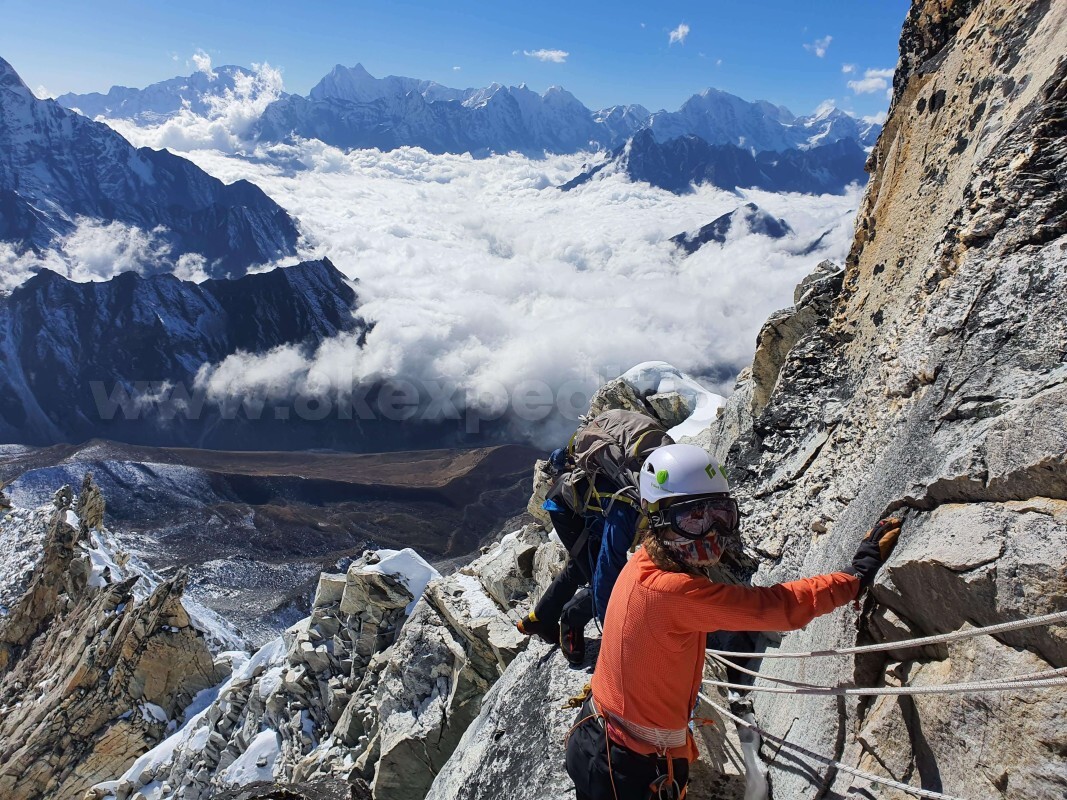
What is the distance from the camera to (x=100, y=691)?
33562 millimetres

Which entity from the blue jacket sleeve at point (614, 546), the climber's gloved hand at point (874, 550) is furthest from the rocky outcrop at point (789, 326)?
the climber's gloved hand at point (874, 550)

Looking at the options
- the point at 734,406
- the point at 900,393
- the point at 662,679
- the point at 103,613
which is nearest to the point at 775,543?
the point at 900,393

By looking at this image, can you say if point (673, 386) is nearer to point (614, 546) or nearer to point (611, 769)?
point (614, 546)

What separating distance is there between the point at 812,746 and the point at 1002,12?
754cm

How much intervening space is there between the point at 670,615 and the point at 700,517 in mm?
676

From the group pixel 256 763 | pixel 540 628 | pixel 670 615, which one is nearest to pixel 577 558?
pixel 540 628

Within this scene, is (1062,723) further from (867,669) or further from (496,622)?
(496,622)

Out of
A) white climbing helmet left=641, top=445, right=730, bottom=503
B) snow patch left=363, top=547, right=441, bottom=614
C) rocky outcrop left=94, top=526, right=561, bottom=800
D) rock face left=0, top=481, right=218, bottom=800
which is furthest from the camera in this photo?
rock face left=0, top=481, right=218, bottom=800

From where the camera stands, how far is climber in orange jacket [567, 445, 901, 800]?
13.1 ft

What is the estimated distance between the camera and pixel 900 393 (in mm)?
6020

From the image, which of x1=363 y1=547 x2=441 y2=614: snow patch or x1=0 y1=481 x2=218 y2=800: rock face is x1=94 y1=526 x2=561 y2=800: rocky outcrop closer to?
x1=363 y1=547 x2=441 y2=614: snow patch

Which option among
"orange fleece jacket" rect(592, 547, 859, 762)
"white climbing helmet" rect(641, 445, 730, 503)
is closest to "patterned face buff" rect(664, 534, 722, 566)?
"orange fleece jacket" rect(592, 547, 859, 762)

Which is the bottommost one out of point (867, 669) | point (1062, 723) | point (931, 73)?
point (867, 669)

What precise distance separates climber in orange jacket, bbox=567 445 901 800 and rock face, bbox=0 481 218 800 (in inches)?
1512
